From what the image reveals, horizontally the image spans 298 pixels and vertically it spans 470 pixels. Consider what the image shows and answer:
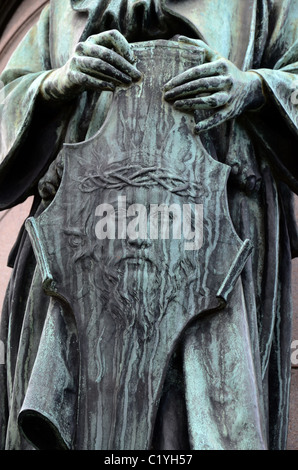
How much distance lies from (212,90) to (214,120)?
9 cm

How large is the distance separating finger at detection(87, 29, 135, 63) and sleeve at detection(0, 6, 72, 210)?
295 mm

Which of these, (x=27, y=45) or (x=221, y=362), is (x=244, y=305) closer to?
(x=221, y=362)

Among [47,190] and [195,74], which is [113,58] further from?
[47,190]

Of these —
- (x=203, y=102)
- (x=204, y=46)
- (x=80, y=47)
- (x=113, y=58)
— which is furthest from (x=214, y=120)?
(x=80, y=47)

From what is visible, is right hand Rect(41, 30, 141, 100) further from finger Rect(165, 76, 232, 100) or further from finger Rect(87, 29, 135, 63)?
finger Rect(165, 76, 232, 100)

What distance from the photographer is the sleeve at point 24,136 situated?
5.15 metres

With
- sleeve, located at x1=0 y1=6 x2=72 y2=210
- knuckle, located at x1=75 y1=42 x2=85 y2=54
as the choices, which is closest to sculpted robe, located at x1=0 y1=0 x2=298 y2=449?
sleeve, located at x1=0 y1=6 x2=72 y2=210

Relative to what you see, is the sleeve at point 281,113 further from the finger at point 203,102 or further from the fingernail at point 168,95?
the fingernail at point 168,95

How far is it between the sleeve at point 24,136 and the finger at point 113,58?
0.29m

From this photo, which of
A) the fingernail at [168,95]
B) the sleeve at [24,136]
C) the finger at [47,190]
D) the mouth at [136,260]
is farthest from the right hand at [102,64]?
the mouth at [136,260]

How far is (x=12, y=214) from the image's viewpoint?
6461 mm

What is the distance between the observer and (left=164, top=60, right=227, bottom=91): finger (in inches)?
192

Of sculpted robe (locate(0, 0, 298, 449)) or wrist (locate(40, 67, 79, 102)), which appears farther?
wrist (locate(40, 67, 79, 102))

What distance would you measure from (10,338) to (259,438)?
974 millimetres
